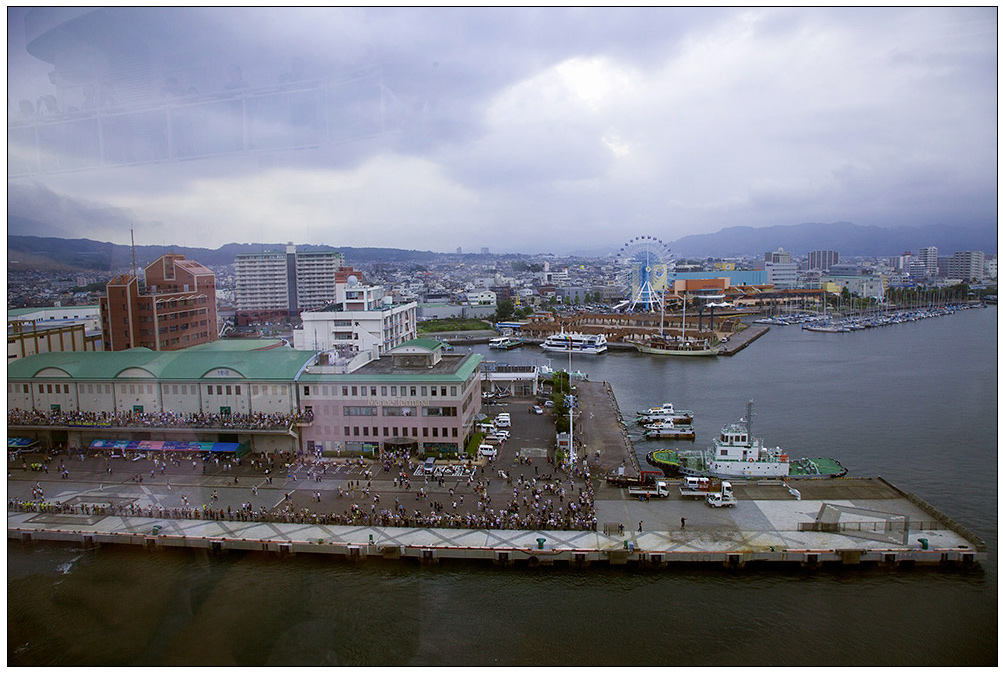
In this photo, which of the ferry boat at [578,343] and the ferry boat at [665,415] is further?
the ferry boat at [578,343]

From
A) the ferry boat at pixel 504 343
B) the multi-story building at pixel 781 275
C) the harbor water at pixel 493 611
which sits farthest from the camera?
the multi-story building at pixel 781 275


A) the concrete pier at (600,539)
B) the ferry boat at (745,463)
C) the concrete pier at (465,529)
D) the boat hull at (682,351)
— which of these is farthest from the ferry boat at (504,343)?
the concrete pier at (600,539)

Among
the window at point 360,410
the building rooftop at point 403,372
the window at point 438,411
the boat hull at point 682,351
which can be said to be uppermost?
the building rooftop at point 403,372

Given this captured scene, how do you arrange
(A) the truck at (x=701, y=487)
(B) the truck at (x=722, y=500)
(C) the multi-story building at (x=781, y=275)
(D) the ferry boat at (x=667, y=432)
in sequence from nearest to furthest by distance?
(B) the truck at (x=722, y=500) < (A) the truck at (x=701, y=487) < (D) the ferry boat at (x=667, y=432) < (C) the multi-story building at (x=781, y=275)

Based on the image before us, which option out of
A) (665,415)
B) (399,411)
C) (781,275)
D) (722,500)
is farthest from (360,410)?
(781,275)

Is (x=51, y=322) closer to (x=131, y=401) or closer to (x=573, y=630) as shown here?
(x=131, y=401)

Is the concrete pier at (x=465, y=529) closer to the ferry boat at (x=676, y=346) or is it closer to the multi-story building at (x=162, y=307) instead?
the multi-story building at (x=162, y=307)

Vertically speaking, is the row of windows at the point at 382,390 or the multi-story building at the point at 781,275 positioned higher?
the multi-story building at the point at 781,275
